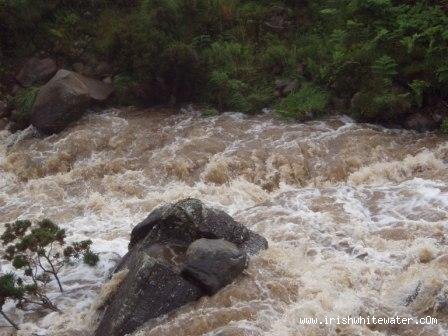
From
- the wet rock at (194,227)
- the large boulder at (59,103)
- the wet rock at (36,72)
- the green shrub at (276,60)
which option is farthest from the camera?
the wet rock at (36,72)

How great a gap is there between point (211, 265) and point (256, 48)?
32.8ft

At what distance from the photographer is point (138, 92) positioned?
1555cm

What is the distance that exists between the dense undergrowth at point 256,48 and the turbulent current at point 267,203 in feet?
2.58

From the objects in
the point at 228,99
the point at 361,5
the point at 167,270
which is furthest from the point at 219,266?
the point at 361,5

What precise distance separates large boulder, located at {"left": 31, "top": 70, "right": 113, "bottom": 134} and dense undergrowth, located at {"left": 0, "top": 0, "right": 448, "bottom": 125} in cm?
126

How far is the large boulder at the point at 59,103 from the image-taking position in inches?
584

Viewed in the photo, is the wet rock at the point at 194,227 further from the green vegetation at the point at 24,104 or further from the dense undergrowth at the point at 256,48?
the green vegetation at the point at 24,104

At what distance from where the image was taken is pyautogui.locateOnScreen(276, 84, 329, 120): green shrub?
14.2 metres

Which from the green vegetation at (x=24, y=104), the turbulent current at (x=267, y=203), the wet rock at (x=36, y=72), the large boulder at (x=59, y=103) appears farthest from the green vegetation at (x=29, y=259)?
the wet rock at (x=36, y=72)

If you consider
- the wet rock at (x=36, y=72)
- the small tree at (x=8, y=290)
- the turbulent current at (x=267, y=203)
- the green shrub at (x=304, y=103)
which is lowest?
the turbulent current at (x=267, y=203)

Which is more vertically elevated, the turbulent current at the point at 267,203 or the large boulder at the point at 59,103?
the large boulder at the point at 59,103

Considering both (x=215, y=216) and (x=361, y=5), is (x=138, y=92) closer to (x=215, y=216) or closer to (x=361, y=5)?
(x=361, y=5)

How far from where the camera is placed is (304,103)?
14.4 metres

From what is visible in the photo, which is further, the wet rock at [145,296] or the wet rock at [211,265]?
the wet rock at [211,265]
